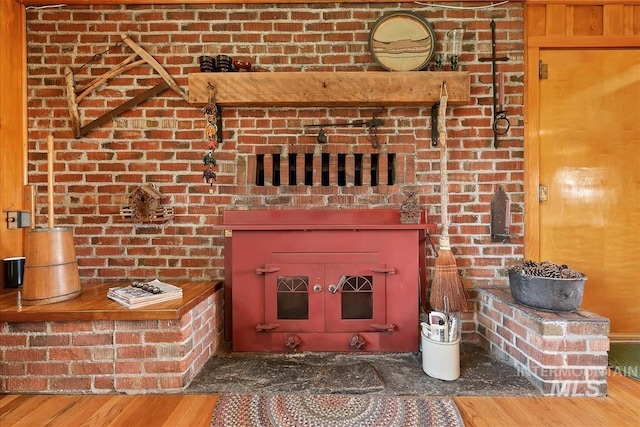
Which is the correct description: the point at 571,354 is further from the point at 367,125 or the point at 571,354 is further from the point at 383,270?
the point at 367,125

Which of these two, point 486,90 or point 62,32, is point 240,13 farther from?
point 486,90

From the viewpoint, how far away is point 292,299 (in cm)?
190

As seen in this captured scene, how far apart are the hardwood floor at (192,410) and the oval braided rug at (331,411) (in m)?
0.07

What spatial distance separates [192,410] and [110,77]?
2000 millimetres

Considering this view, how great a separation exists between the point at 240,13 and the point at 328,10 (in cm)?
57

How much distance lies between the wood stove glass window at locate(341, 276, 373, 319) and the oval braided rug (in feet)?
1.55

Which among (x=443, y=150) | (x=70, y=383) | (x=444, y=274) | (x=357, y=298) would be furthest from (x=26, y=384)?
(x=443, y=150)

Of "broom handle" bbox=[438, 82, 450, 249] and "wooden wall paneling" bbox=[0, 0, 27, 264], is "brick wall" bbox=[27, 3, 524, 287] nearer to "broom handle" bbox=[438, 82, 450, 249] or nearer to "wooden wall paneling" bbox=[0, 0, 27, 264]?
"wooden wall paneling" bbox=[0, 0, 27, 264]

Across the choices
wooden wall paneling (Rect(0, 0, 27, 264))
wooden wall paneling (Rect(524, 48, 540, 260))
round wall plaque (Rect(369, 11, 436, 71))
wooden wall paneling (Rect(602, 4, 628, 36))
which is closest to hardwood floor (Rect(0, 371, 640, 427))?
wooden wall paneling (Rect(524, 48, 540, 260))

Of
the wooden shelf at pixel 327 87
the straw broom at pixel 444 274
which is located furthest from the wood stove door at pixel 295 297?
the wooden shelf at pixel 327 87

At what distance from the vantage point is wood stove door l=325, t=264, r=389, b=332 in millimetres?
1868

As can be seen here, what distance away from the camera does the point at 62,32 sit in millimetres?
2100

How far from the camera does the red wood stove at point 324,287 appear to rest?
187cm

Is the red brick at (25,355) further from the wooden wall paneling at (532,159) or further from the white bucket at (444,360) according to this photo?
the wooden wall paneling at (532,159)
